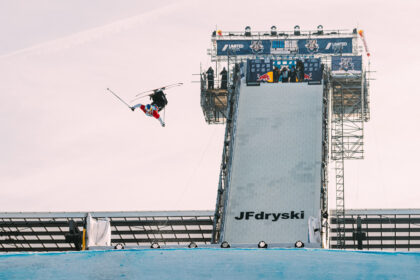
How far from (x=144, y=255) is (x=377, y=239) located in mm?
39747

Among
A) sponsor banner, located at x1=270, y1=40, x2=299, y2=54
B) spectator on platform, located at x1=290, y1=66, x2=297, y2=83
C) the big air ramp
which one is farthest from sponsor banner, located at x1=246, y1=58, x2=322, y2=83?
sponsor banner, located at x1=270, y1=40, x2=299, y2=54

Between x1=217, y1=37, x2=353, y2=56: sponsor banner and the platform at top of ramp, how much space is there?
39308mm

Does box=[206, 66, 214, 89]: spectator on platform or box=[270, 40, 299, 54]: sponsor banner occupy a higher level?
box=[270, 40, 299, 54]: sponsor banner

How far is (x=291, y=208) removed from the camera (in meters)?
38.2

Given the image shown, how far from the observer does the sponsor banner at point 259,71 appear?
46.4 m

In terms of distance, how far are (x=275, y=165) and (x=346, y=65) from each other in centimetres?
1466

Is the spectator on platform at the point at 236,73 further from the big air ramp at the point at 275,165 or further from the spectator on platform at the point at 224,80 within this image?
the spectator on platform at the point at 224,80

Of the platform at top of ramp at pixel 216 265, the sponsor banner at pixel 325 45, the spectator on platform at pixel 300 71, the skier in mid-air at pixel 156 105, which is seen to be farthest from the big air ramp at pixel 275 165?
the platform at top of ramp at pixel 216 265

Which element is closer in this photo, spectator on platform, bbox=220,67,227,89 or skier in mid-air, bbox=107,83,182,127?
skier in mid-air, bbox=107,83,182,127

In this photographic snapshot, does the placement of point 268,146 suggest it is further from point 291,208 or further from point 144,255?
point 144,255

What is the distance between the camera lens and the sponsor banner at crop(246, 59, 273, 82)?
46.4 meters

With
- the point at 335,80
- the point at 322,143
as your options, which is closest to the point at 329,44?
the point at 335,80

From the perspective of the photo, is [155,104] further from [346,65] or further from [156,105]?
[346,65]

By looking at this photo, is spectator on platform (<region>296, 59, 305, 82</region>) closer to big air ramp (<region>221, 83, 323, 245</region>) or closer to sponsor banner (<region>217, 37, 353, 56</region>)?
big air ramp (<region>221, 83, 323, 245</region>)
